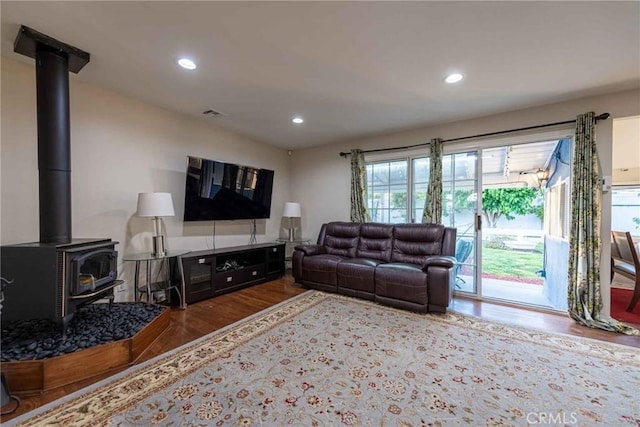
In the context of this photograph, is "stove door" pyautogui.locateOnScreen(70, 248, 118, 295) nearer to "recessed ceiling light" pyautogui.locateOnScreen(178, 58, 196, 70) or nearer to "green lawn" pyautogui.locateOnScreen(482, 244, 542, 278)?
"recessed ceiling light" pyautogui.locateOnScreen(178, 58, 196, 70)

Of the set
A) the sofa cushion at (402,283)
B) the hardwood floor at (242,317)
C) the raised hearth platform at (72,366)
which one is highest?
the sofa cushion at (402,283)

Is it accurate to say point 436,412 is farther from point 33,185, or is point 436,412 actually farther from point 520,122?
point 33,185

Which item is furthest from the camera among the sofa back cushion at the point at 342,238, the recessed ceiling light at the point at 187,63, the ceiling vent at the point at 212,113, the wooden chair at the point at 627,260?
the sofa back cushion at the point at 342,238

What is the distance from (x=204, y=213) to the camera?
3691 mm

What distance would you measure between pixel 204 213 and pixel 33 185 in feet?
5.47

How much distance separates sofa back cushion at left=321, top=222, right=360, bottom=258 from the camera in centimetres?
419

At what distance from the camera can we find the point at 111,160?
2.90 metres

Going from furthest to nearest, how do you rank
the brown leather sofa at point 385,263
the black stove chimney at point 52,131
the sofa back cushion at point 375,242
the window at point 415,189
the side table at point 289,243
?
1. the side table at point 289,243
2. the sofa back cushion at point 375,242
3. the window at point 415,189
4. the brown leather sofa at point 385,263
5. the black stove chimney at point 52,131

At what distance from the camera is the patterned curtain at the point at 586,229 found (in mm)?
2793

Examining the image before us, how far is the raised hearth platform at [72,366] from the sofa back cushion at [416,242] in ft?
10.3

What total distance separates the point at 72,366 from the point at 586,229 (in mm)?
4850

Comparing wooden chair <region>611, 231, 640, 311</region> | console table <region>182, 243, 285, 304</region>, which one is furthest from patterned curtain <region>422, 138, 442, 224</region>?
console table <region>182, 243, 285, 304</region>
